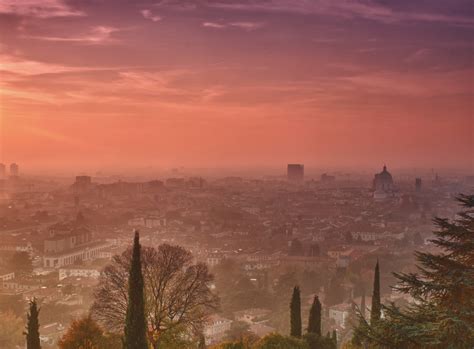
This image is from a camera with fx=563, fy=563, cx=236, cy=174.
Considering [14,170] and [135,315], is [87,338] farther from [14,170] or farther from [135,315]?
[14,170]

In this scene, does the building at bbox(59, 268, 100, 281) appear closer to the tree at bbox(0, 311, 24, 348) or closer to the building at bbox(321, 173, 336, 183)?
the tree at bbox(0, 311, 24, 348)

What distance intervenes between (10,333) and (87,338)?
11209mm

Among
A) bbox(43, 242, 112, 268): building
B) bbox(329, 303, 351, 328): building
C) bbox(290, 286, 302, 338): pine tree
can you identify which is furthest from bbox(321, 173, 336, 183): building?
bbox(290, 286, 302, 338): pine tree

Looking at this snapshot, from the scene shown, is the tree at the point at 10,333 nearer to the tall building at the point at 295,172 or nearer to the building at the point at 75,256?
the building at the point at 75,256

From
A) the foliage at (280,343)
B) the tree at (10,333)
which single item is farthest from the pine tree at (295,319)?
the tree at (10,333)

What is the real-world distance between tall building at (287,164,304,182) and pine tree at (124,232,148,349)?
5917 inches

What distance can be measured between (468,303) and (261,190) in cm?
12182

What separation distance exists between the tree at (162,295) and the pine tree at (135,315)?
365 cm

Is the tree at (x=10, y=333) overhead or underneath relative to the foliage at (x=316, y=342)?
underneath

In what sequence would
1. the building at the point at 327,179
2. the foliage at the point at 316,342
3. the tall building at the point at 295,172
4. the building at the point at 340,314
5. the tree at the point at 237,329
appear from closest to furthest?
the foliage at the point at 316,342 → the tree at the point at 237,329 → the building at the point at 340,314 → the building at the point at 327,179 → the tall building at the point at 295,172

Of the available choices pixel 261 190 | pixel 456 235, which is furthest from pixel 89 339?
pixel 261 190

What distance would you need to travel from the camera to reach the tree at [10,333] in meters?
23.2

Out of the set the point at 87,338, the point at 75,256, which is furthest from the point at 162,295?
the point at 75,256

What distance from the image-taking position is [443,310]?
8.34 metres
